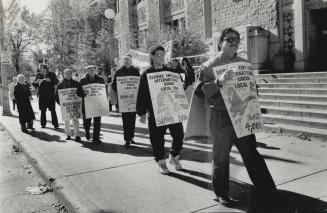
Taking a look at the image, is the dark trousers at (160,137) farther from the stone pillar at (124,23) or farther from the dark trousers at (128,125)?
the stone pillar at (124,23)

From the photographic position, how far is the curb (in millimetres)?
4660

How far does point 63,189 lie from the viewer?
17.7 feet

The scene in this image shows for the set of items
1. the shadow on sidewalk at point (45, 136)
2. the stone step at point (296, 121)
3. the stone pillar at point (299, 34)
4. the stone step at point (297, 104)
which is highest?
the stone pillar at point (299, 34)

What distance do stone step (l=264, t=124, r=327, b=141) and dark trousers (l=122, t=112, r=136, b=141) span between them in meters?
3.05

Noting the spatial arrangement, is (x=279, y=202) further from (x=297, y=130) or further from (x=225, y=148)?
(x=297, y=130)

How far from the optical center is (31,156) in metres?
7.87

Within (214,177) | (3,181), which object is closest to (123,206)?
(214,177)

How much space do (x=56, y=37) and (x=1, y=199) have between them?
3228cm

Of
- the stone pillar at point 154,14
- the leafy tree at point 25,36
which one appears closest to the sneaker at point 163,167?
the stone pillar at point 154,14

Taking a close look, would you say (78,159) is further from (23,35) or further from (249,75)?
(23,35)

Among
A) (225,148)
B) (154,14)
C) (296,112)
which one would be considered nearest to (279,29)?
(296,112)

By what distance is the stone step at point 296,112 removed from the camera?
842 centimetres

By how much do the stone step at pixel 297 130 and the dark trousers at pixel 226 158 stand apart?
3.62 metres

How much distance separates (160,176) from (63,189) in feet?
4.63
